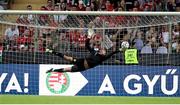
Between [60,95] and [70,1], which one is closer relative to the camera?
[60,95]

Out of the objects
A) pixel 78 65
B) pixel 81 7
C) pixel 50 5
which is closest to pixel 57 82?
pixel 78 65

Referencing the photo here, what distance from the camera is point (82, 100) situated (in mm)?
14195

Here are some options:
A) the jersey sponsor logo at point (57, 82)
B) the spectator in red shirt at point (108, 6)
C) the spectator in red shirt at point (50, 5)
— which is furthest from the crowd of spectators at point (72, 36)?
the spectator in red shirt at point (108, 6)

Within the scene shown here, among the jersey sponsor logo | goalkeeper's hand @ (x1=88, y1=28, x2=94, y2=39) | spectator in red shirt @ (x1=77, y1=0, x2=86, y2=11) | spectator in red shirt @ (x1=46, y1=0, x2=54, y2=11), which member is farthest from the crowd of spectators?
spectator in red shirt @ (x1=77, y1=0, x2=86, y2=11)

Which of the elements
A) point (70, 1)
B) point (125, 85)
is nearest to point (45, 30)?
point (125, 85)

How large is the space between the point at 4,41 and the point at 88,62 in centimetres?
213

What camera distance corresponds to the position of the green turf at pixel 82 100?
13532mm

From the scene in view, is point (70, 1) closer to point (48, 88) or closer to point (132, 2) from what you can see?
point (132, 2)

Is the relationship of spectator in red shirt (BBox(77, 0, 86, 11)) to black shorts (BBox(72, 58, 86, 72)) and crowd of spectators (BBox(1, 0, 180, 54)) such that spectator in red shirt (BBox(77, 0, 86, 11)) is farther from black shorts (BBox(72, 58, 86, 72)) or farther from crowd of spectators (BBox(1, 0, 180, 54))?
black shorts (BBox(72, 58, 86, 72))

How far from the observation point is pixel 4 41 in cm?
1534

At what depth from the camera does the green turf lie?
13.5 m

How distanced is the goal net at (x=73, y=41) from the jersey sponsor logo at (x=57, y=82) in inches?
11.8

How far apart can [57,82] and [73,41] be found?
3.59 feet

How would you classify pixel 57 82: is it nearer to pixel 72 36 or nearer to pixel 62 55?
pixel 62 55
